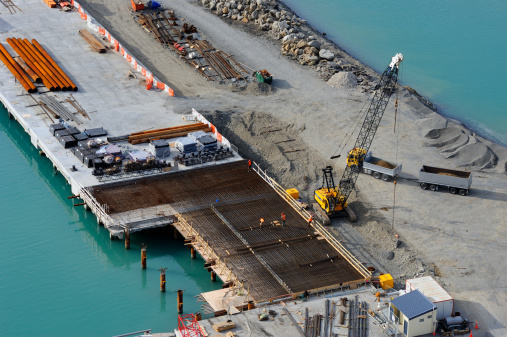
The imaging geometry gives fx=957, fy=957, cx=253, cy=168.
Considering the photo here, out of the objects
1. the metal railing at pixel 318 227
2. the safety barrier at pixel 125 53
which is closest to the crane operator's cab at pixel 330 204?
the metal railing at pixel 318 227

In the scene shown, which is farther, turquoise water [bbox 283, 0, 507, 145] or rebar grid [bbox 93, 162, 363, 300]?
turquoise water [bbox 283, 0, 507, 145]

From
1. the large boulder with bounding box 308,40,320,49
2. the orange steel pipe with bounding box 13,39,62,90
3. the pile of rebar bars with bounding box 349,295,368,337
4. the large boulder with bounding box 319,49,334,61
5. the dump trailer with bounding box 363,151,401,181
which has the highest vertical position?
the large boulder with bounding box 308,40,320,49

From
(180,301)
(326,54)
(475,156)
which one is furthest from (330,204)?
(326,54)

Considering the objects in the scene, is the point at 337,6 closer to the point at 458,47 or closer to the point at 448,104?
the point at 458,47

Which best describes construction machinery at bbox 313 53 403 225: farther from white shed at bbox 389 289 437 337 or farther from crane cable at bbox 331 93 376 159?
white shed at bbox 389 289 437 337

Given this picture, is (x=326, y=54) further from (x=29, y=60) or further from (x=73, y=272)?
(x=73, y=272)

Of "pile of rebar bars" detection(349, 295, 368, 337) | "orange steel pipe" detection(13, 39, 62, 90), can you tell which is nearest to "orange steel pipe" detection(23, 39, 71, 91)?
"orange steel pipe" detection(13, 39, 62, 90)

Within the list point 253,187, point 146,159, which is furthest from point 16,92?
point 253,187
